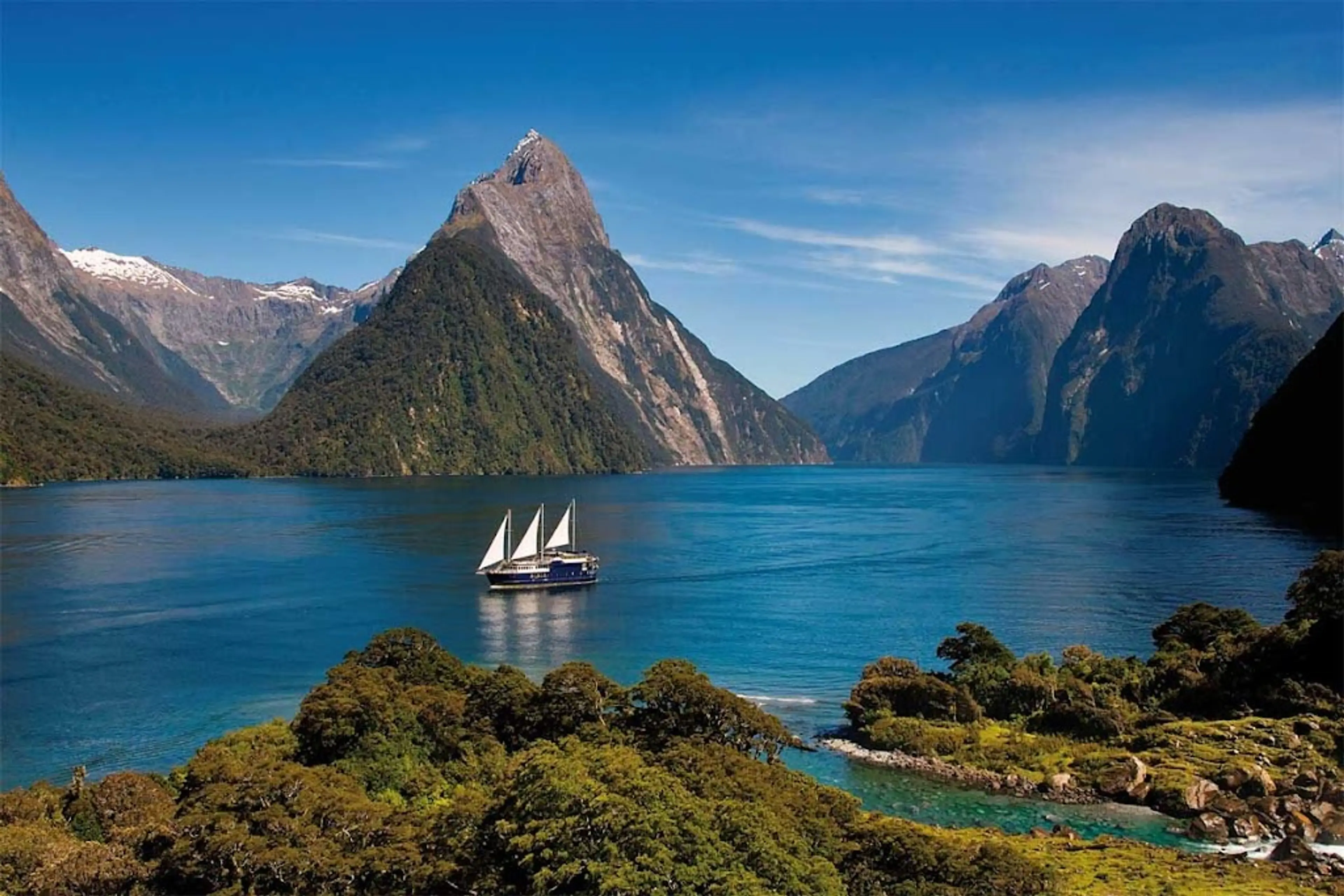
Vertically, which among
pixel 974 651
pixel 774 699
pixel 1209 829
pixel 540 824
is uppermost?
pixel 540 824

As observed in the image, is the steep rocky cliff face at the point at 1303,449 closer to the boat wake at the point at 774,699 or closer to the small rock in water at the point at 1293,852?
the boat wake at the point at 774,699

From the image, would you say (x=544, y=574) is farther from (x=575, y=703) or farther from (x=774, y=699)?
(x=575, y=703)

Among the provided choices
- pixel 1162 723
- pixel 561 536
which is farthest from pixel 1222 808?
pixel 561 536

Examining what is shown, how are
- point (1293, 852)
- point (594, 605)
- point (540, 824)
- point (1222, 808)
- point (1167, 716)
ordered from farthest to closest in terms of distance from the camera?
1. point (594, 605)
2. point (1167, 716)
3. point (1222, 808)
4. point (1293, 852)
5. point (540, 824)

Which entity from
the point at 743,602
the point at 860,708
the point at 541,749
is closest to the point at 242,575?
the point at 743,602

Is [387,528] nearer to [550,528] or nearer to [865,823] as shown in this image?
[550,528]

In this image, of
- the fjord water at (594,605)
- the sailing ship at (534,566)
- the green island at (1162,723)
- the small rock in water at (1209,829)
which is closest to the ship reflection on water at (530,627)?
the fjord water at (594,605)
